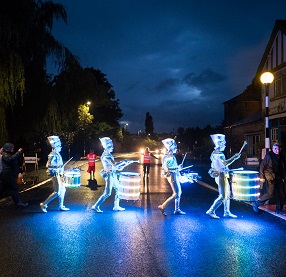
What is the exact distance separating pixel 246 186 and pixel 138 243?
3336 millimetres

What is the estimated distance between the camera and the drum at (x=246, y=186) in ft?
28.4

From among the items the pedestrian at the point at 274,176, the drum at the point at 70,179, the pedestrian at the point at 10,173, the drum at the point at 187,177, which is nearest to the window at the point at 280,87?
the pedestrian at the point at 274,176

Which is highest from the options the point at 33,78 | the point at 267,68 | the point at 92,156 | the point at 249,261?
the point at 267,68

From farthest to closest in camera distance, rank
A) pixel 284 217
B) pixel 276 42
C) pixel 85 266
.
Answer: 1. pixel 276 42
2. pixel 284 217
3. pixel 85 266

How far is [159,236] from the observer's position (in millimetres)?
6949

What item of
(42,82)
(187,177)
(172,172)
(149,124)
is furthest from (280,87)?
(149,124)

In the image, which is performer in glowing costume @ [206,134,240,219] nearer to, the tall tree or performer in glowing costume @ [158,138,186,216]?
performer in glowing costume @ [158,138,186,216]

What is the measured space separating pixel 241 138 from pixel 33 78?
19105 millimetres

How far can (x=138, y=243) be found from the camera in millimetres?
6488

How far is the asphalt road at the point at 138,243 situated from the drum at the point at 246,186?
49 cm

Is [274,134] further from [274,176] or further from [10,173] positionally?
[10,173]

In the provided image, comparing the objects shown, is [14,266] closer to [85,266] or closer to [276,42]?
[85,266]

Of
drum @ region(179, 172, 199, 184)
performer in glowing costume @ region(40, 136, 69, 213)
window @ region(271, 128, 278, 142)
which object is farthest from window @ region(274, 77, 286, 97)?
performer in glowing costume @ region(40, 136, 69, 213)

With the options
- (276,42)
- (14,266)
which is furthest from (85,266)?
(276,42)
